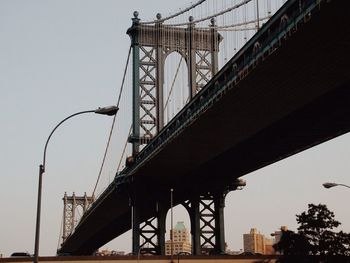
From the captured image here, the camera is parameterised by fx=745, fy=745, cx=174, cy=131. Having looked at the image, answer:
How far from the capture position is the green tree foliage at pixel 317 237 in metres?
50.5

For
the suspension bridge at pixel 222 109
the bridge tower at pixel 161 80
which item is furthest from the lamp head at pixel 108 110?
the bridge tower at pixel 161 80

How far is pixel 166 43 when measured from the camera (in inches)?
3187

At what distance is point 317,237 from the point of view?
2064 inches

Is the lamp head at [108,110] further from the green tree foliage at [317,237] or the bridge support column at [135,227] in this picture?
the bridge support column at [135,227]

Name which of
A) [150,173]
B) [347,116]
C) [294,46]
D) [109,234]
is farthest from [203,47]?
[109,234]

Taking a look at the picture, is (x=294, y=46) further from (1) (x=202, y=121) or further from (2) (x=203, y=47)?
(2) (x=203, y=47)

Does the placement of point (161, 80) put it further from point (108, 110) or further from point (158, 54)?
point (108, 110)

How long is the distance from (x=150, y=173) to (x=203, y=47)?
14300mm

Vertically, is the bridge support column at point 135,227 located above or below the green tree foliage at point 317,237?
above

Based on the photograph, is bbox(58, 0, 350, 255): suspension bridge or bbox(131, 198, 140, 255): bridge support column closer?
bbox(58, 0, 350, 255): suspension bridge

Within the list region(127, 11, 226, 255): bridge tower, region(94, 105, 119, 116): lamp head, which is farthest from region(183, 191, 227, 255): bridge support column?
region(94, 105, 119, 116): lamp head

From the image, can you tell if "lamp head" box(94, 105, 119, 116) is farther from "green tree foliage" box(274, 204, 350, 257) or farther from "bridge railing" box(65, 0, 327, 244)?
"green tree foliage" box(274, 204, 350, 257)

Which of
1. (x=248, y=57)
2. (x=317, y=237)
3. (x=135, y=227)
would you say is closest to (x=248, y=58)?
(x=248, y=57)

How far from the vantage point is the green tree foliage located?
50.5 meters
